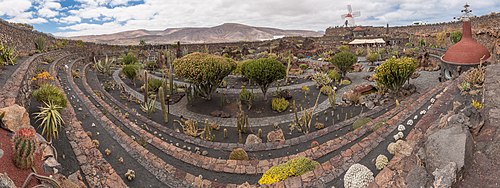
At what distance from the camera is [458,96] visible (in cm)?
748

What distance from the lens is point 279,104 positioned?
14.2 m

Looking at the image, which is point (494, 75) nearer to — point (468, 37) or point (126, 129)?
point (468, 37)

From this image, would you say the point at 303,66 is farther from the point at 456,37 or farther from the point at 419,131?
the point at 419,131

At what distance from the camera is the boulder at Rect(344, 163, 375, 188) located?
5.16m

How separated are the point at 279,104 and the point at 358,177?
29.6 feet

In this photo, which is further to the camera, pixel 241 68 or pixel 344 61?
pixel 344 61

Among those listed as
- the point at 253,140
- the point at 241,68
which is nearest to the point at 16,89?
the point at 253,140

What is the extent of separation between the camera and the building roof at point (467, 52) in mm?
11829

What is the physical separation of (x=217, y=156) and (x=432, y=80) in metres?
14.0

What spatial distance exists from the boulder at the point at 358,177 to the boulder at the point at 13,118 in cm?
748

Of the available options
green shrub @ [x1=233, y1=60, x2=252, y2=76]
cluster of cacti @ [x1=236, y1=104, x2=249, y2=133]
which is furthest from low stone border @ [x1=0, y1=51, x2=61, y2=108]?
green shrub @ [x1=233, y1=60, x2=252, y2=76]

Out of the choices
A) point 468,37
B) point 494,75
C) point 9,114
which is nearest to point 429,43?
point 468,37

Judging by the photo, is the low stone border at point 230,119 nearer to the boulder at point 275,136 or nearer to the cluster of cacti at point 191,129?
the cluster of cacti at point 191,129

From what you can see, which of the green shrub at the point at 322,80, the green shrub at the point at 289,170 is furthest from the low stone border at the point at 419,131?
the green shrub at the point at 322,80
